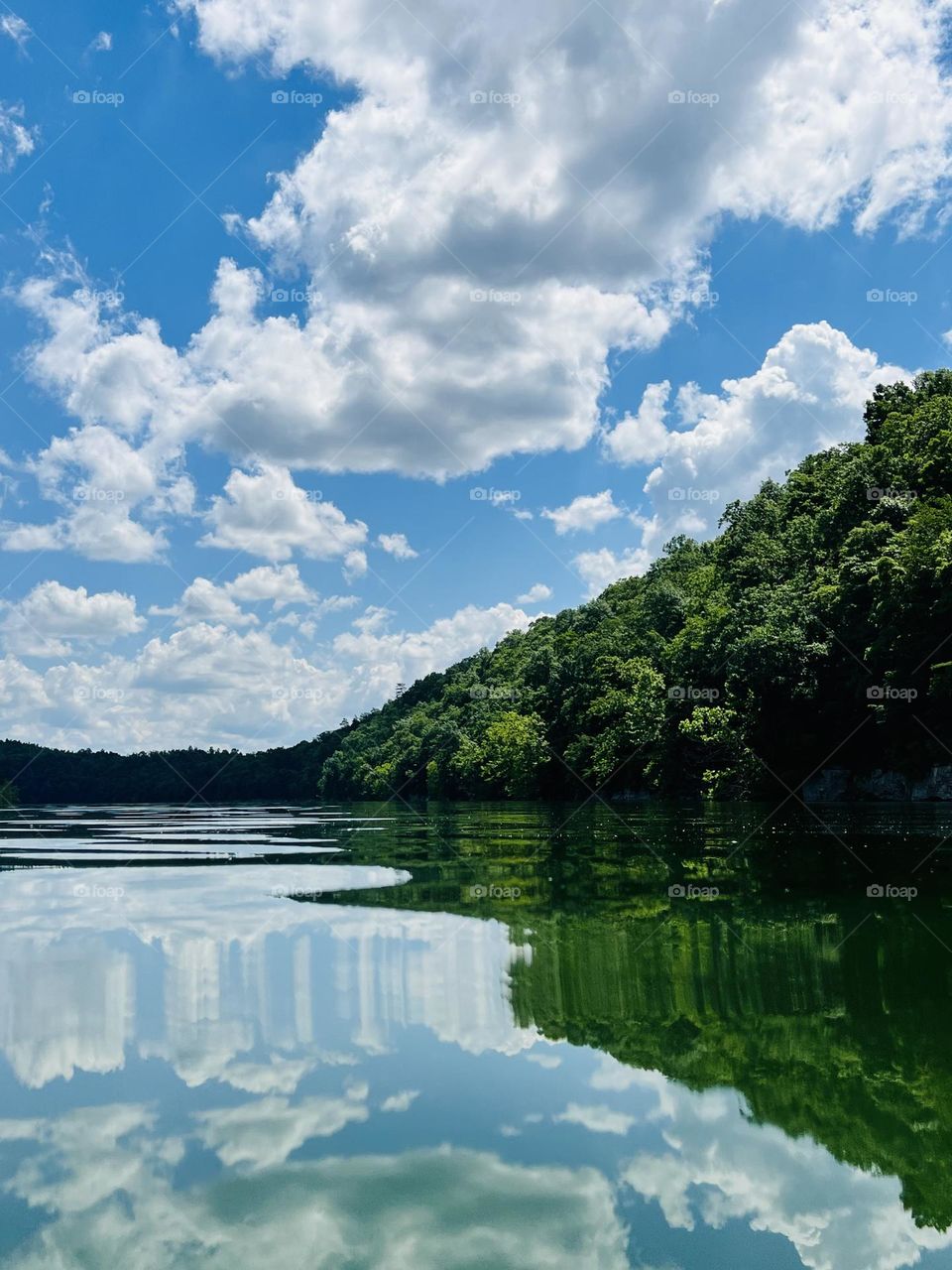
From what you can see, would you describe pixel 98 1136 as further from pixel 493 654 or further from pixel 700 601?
pixel 493 654

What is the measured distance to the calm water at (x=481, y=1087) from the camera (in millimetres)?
4805

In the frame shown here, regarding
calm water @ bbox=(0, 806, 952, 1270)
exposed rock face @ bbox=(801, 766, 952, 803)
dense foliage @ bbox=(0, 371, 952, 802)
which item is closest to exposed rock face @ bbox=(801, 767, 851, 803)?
exposed rock face @ bbox=(801, 766, 952, 803)

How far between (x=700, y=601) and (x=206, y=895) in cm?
8314

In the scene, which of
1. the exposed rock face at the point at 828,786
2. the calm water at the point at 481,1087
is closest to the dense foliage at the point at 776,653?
the exposed rock face at the point at 828,786

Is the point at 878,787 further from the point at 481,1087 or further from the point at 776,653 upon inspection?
the point at 481,1087

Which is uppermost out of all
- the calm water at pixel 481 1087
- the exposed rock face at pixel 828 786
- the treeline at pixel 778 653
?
the treeline at pixel 778 653

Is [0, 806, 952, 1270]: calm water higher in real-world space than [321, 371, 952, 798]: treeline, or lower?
lower

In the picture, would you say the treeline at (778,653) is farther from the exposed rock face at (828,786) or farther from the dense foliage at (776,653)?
the exposed rock face at (828,786)

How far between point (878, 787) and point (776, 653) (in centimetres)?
1095

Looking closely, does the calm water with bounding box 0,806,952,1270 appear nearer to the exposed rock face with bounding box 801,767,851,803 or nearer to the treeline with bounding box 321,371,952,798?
the treeline with bounding box 321,371,952,798

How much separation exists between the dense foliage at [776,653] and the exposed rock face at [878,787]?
0.76 meters

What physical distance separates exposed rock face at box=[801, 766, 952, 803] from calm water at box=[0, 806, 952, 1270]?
142 feet

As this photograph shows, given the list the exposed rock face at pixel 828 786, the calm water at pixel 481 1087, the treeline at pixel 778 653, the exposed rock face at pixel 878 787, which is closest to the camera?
the calm water at pixel 481 1087

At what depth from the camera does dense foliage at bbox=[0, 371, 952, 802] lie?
50.3 m
